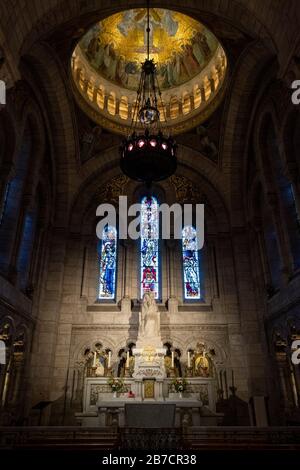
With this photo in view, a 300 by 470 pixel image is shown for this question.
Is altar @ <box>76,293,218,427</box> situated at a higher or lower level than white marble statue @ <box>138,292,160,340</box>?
lower

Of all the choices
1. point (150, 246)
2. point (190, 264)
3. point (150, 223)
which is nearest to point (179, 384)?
point (190, 264)

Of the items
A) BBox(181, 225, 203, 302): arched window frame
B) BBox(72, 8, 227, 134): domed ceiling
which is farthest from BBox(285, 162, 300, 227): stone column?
BBox(181, 225, 203, 302): arched window frame

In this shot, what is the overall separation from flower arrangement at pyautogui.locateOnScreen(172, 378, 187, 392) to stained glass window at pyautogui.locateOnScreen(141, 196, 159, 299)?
3.74 m

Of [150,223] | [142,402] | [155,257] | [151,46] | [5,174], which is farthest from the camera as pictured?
[151,46]

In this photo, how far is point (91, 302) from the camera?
14.1 m

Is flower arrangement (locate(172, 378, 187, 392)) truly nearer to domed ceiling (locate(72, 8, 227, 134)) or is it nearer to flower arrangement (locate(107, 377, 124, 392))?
flower arrangement (locate(107, 377, 124, 392))

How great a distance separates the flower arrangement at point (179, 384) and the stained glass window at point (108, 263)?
4460 mm

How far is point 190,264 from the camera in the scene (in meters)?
15.1

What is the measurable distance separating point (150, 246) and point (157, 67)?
28.2 feet

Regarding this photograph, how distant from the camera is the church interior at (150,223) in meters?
8.73

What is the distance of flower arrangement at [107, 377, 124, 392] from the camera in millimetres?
10914

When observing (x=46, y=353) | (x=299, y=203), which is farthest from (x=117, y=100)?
(x=46, y=353)

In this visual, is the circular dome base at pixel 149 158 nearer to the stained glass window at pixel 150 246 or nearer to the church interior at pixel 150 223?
the church interior at pixel 150 223

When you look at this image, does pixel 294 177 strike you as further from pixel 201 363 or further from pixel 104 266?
pixel 104 266
